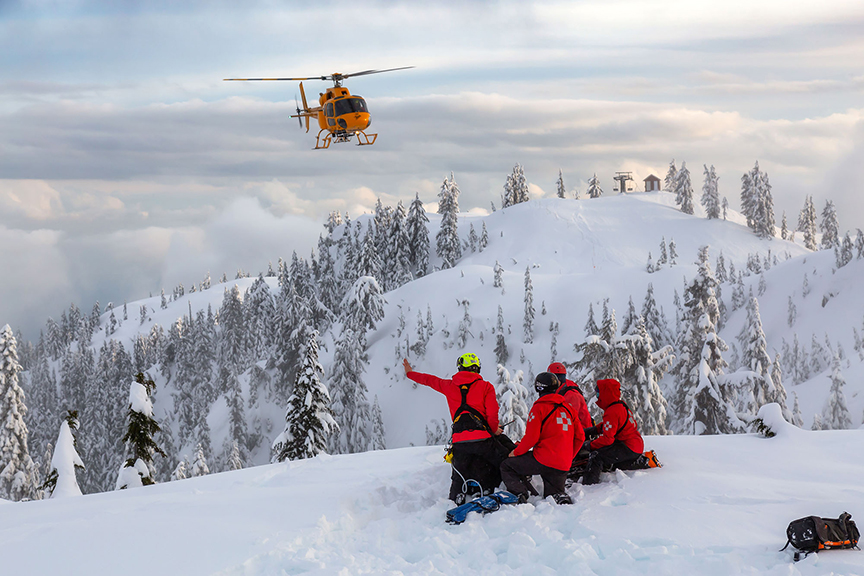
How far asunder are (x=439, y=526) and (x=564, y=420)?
2.10m

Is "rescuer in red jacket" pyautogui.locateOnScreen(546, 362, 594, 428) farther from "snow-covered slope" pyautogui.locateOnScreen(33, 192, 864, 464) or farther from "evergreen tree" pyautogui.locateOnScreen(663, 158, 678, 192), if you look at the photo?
"evergreen tree" pyautogui.locateOnScreen(663, 158, 678, 192)

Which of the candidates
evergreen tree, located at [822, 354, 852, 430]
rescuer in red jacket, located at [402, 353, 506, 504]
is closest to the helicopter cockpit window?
rescuer in red jacket, located at [402, 353, 506, 504]

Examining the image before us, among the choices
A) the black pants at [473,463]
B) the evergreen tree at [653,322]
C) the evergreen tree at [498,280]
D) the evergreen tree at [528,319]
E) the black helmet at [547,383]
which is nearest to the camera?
the black helmet at [547,383]

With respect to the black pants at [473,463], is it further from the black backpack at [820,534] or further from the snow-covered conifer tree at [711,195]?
the snow-covered conifer tree at [711,195]

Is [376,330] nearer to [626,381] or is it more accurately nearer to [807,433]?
[626,381]

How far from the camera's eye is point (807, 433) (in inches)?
432

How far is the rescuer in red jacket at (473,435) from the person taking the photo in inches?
334

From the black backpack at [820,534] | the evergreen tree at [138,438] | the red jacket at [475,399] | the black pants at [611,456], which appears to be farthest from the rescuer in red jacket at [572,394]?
the evergreen tree at [138,438]

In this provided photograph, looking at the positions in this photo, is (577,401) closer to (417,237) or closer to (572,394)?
(572,394)

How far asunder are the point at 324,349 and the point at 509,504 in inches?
2067

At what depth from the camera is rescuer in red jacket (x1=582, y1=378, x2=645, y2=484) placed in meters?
8.76

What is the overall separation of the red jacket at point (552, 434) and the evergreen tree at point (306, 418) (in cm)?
1892

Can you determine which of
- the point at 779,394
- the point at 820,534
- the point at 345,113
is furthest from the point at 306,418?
the point at 820,534

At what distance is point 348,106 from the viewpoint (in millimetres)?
21359
